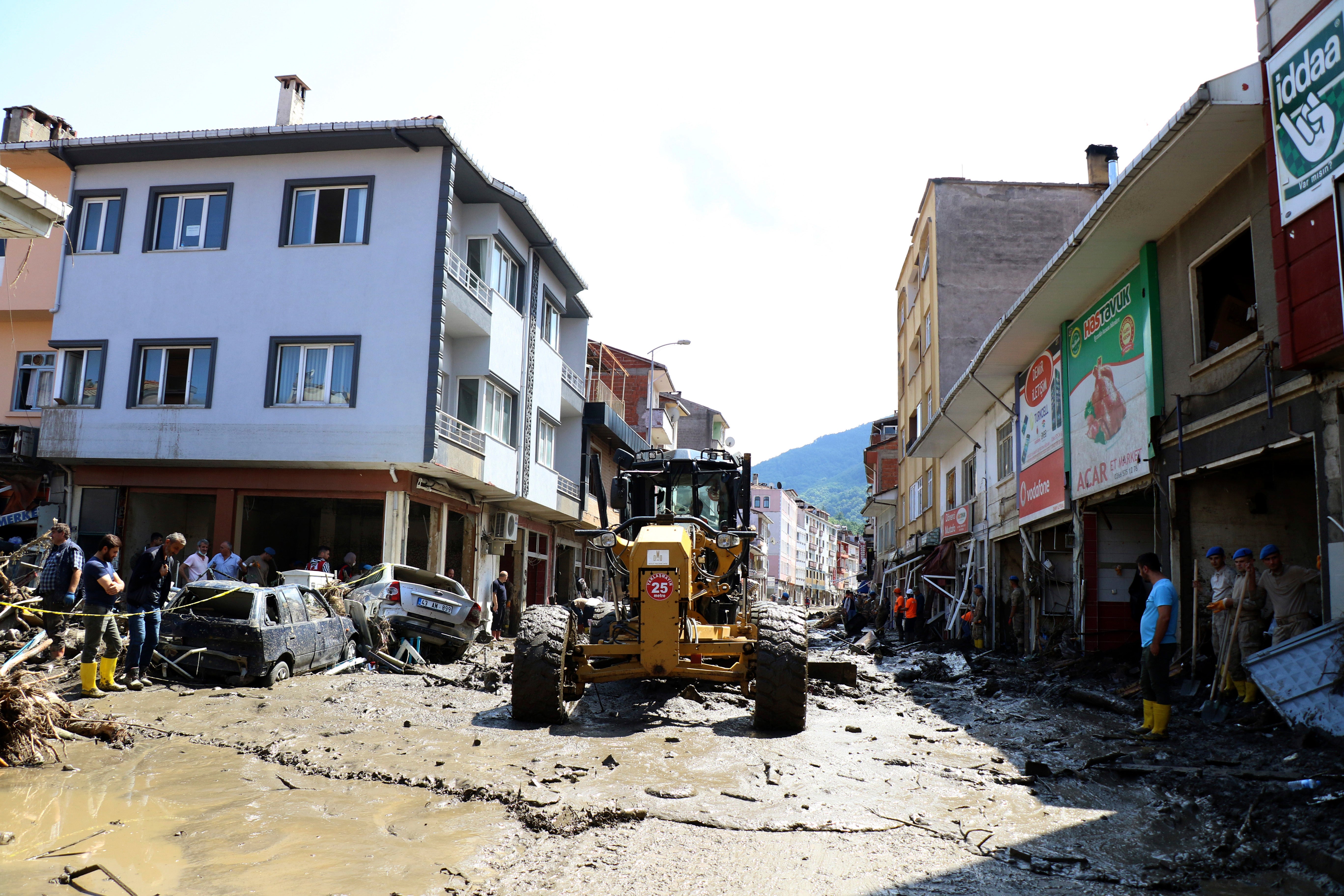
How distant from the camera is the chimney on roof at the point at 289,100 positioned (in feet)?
71.0

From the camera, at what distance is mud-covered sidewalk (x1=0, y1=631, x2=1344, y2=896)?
4.62 metres


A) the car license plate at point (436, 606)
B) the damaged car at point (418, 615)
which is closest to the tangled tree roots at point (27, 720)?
the damaged car at point (418, 615)

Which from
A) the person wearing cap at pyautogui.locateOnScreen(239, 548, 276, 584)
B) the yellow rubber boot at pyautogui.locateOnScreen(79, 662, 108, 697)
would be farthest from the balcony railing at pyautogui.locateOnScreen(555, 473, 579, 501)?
the yellow rubber boot at pyautogui.locateOnScreen(79, 662, 108, 697)

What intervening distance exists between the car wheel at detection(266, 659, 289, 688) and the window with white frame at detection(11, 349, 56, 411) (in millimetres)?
15070

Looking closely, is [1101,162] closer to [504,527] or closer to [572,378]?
[572,378]

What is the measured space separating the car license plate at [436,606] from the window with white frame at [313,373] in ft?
20.1

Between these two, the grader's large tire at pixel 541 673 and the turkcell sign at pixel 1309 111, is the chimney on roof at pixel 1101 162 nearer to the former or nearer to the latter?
the turkcell sign at pixel 1309 111

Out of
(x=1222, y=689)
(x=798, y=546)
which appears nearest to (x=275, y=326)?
(x=1222, y=689)

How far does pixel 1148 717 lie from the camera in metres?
8.53

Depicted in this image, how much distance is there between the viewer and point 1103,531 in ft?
48.3

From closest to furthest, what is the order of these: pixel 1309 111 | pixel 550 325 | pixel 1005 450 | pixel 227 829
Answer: pixel 227 829 → pixel 1309 111 → pixel 1005 450 → pixel 550 325

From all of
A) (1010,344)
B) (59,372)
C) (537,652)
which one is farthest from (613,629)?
(59,372)

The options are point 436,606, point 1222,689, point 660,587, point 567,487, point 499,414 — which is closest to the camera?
point 660,587

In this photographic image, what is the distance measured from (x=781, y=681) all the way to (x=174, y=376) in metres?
16.5
